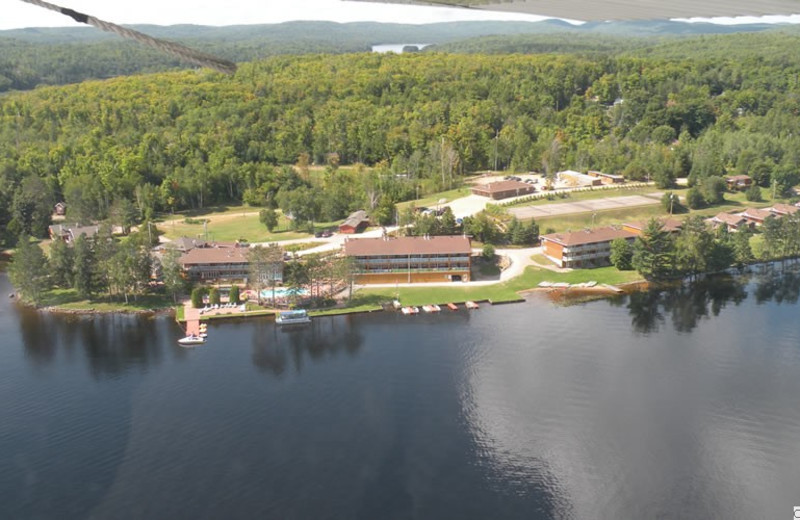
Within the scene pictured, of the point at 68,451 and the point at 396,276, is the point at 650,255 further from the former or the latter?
the point at 68,451

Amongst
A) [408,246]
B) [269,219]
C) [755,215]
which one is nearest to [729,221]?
[755,215]

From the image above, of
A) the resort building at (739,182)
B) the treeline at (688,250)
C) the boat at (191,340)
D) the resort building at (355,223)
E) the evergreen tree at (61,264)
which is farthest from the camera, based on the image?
the resort building at (739,182)

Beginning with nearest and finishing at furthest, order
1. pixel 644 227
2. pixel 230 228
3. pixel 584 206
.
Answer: pixel 644 227 → pixel 230 228 → pixel 584 206

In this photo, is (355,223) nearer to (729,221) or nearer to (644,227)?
(644,227)

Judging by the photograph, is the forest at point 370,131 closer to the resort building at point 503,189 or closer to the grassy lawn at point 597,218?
the resort building at point 503,189

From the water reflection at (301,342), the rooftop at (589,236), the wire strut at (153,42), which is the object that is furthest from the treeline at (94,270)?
the wire strut at (153,42)

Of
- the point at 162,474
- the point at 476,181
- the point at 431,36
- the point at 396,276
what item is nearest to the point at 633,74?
the point at 476,181
